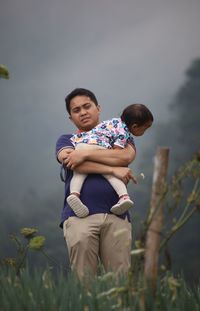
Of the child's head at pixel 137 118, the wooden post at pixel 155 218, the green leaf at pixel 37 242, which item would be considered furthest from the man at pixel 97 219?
the green leaf at pixel 37 242

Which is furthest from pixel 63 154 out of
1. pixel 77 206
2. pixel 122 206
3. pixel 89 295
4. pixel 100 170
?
pixel 89 295

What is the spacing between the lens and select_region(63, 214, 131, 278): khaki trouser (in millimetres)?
3023

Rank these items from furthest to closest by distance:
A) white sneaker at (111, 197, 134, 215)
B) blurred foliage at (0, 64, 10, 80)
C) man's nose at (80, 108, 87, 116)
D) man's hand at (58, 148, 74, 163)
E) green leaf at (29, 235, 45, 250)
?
green leaf at (29, 235, 45, 250)
man's nose at (80, 108, 87, 116)
man's hand at (58, 148, 74, 163)
white sneaker at (111, 197, 134, 215)
blurred foliage at (0, 64, 10, 80)

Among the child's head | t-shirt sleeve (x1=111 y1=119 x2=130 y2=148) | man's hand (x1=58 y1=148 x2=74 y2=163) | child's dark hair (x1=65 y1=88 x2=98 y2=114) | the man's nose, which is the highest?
child's dark hair (x1=65 y1=88 x2=98 y2=114)

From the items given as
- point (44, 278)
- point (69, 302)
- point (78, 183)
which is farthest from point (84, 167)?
point (69, 302)

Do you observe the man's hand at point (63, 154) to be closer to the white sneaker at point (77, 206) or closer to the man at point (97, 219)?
the man at point (97, 219)

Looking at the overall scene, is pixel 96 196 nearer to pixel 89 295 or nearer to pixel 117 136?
pixel 117 136

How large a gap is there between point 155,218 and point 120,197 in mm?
868

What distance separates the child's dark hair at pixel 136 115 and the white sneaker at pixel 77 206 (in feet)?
1.92

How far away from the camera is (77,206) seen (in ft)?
9.95

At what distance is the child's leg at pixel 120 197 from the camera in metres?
3.08

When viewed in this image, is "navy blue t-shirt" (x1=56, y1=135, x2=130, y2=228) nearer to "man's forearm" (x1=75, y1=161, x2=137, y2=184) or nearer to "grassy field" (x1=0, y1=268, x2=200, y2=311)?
"man's forearm" (x1=75, y1=161, x2=137, y2=184)

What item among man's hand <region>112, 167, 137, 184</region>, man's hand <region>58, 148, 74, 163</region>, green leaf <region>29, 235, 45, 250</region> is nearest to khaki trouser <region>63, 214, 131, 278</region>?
man's hand <region>112, 167, 137, 184</region>

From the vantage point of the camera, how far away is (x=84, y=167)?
3127 millimetres
